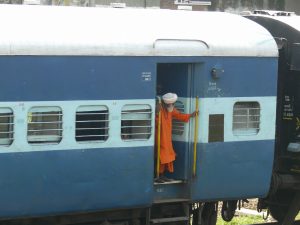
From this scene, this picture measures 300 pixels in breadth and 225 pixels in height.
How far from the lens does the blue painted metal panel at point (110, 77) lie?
6836 millimetres

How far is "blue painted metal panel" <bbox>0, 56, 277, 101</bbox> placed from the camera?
6836mm

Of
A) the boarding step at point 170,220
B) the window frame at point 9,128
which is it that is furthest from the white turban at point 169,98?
the window frame at point 9,128

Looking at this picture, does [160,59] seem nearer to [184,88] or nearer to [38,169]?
[184,88]

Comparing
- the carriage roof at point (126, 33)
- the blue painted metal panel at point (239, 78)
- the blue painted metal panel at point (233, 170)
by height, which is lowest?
the blue painted metal panel at point (233, 170)

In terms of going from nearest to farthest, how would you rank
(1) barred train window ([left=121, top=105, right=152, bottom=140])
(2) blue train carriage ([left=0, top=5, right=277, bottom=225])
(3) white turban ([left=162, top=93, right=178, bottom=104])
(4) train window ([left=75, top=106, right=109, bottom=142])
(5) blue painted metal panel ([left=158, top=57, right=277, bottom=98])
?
(2) blue train carriage ([left=0, top=5, right=277, bottom=225]) < (4) train window ([left=75, top=106, right=109, bottom=142]) < (1) barred train window ([left=121, top=105, right=152, bottom=140]) < (3) white turban ([left=162, top=93, right=178, bottom=104]) < (5) blue painted metal panel ([left=158, top=57, right=277, bottom=98])

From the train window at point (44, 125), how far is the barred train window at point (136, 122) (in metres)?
0.77

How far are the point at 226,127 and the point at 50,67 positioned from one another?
2364 millimetres

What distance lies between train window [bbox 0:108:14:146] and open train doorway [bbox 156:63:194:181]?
204 cm

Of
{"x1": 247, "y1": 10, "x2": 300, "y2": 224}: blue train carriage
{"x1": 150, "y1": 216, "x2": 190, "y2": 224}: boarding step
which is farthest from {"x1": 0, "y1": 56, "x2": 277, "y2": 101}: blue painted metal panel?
{"x1": 150, "y1": 216, "x2": 190, "y2": 224}: boarding step

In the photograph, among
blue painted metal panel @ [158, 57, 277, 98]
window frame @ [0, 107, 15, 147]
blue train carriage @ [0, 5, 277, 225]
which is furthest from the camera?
blue painted metal panel @ [158, 57, 277, 98]

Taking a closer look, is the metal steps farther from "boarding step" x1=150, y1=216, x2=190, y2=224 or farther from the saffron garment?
the saffron garment

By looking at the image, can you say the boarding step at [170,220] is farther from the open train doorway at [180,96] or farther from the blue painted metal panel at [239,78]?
the blue painted metal panel at [239,78]

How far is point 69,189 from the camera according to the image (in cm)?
715

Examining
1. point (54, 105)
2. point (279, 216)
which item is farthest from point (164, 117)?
point (279, 216)
